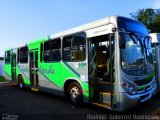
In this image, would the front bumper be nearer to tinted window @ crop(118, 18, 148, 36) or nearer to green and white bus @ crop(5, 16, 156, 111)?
green and white bus @ crop(5, 16, 156, 111)

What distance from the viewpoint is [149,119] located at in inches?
261

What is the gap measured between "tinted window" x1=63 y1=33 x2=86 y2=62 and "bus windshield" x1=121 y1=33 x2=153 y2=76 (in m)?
1.67

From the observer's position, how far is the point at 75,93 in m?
8.39

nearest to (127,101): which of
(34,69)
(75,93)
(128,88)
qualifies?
(128,88)

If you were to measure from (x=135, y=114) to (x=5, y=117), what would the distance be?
4.23 meters

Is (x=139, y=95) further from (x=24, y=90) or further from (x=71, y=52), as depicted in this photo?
(x=24, y=90)

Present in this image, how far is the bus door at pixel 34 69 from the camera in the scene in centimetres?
1138

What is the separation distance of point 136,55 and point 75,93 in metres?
2.71

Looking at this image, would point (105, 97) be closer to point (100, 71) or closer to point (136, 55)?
point (100, 71)

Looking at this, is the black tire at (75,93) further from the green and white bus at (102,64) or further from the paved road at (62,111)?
the paved road at (62,111)

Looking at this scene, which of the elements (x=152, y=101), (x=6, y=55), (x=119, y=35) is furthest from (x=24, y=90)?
(x=119, y=35)

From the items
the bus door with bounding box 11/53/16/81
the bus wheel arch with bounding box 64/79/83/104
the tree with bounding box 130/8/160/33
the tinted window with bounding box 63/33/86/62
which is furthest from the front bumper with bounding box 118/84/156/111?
the tree with bounding box 130/8/160/33

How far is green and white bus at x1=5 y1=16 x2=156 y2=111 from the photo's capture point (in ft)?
21.9

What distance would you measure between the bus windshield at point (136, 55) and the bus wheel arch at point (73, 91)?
2.14 m
